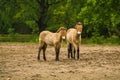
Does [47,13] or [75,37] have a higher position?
[47,13]

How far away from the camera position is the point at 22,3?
145 ft

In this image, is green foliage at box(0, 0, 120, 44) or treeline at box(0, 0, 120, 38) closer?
green foliage at box(0, 0, 120, 44)

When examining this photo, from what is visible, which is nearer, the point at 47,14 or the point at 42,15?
the point at 42,15

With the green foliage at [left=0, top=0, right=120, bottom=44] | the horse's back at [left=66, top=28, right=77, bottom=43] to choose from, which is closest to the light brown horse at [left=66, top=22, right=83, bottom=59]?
the horse's back at [left=66, top=28, right=77, bottom=43]

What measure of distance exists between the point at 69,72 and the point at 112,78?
205cm

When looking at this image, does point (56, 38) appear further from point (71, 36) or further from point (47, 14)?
point (47, 14)

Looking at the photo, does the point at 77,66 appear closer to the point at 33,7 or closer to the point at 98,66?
the point at 98,66

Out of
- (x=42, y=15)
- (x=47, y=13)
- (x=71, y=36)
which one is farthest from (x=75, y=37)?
(x=47, y=13)

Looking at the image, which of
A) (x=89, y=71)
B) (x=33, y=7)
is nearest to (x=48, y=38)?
(x=89, y=71)

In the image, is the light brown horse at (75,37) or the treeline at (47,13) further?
the treeline at (47,13)

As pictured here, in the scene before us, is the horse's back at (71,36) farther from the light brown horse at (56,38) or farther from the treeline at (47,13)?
the treeline at (47,13)

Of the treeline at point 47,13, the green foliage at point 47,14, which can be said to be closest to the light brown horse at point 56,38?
the green foliage at point 47,14

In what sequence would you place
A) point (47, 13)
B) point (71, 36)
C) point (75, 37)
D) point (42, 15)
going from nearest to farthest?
point (75, 37)
point (71, 36)
point (42, 15)
point (47, 13)

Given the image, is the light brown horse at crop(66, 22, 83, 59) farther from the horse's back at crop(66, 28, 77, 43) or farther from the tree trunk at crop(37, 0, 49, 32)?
the tree trunk at crop(37, 0, 49, 32)
